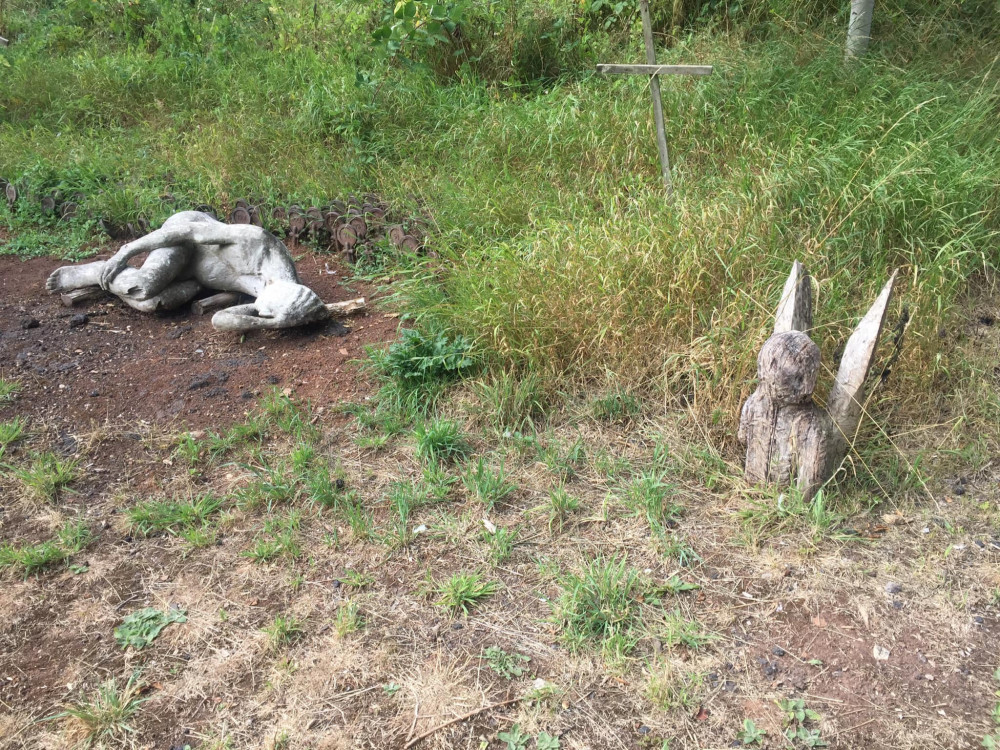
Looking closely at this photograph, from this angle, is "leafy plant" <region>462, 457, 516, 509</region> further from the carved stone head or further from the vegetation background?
the carved stone head

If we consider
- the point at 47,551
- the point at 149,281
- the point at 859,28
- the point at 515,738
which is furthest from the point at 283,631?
the point at 859,28

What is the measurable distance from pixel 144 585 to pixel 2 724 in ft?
1.95

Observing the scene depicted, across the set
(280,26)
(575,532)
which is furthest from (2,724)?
(280,26)

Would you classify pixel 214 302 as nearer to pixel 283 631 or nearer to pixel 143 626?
pixel 143 626

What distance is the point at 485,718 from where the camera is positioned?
7.69 feet

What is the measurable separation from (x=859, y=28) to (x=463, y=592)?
14.9ft

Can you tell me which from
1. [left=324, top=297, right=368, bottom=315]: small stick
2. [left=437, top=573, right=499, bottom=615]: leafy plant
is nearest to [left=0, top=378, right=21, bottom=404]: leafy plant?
[left=324, top=297, right=368, bottom=315]: small stick

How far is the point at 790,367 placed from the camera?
273 centimetres

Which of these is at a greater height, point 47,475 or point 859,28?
point 859,28

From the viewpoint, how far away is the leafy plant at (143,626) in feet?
8.52

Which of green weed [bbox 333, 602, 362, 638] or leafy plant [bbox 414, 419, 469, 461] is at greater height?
leafy plant [bbox 414, 419, 469, 461]

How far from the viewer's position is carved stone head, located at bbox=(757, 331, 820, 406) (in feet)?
8.95

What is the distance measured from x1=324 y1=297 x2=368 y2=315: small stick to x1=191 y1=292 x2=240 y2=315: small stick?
57cm

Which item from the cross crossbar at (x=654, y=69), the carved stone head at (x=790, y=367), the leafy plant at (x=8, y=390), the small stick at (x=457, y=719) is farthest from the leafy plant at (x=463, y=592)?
the cross crossbar at (x=654, y=69)
